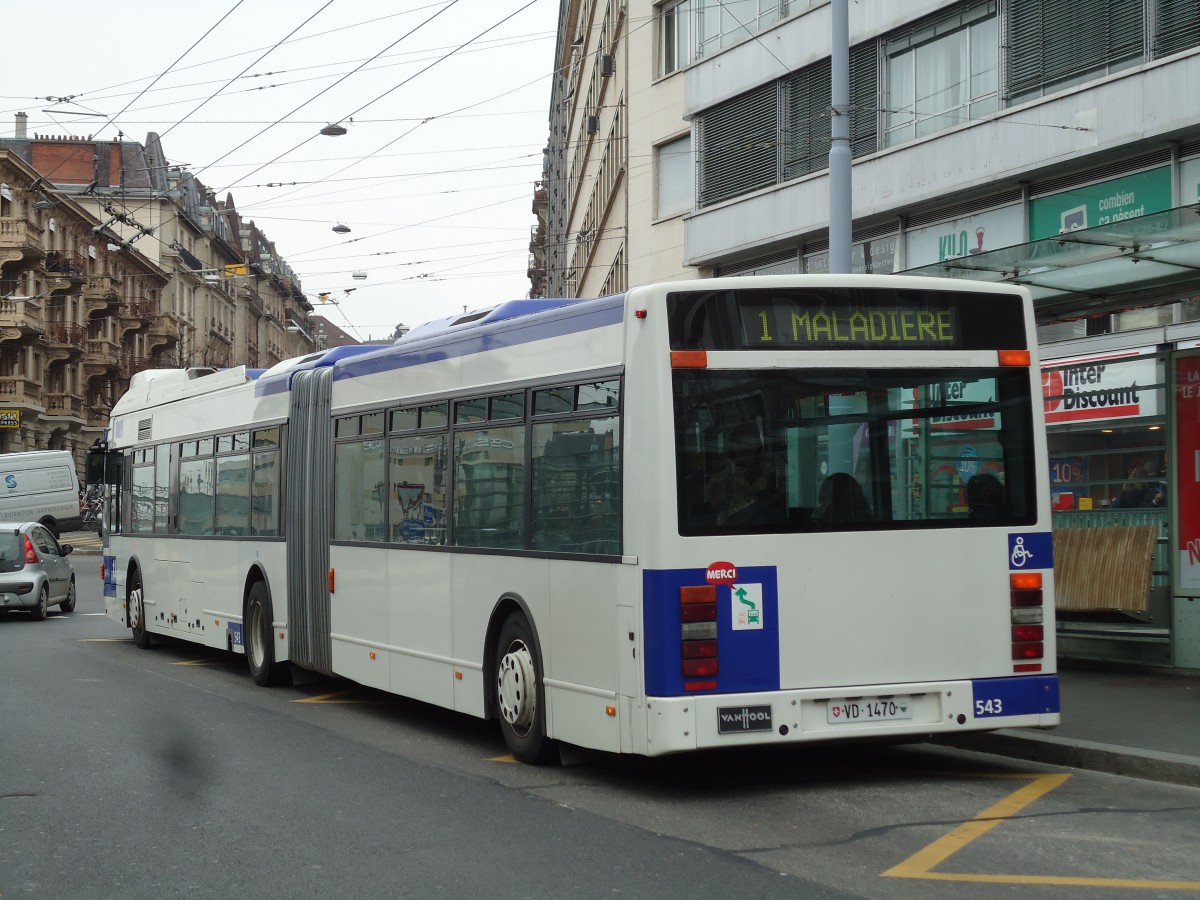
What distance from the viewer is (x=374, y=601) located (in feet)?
40.1

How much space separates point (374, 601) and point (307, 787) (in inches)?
134

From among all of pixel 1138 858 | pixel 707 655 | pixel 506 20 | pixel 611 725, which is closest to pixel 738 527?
pixel 707 655

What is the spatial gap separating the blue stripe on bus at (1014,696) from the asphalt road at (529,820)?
425 millimetres

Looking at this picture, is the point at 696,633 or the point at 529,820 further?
the point at 696,633

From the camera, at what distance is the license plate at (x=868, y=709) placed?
27.4 ft

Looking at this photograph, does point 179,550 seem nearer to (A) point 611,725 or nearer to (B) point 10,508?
(A) point 611,725

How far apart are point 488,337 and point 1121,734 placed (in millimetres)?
4644

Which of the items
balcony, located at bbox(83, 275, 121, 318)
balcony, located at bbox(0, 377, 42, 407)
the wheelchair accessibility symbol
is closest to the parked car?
the wheelchair accessibility symbol

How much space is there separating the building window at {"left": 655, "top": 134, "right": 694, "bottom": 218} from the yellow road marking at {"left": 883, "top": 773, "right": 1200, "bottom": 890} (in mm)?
19764

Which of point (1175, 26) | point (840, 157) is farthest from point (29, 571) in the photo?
point (1175, 26)

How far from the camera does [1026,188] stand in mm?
18578

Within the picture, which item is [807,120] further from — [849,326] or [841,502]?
[841,502]

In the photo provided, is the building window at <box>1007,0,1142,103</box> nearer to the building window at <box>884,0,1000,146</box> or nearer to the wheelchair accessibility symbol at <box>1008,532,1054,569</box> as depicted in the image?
the building window at <box>884,0,1000,146</box>

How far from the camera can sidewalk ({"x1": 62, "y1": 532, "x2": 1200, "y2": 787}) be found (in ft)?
29.7
